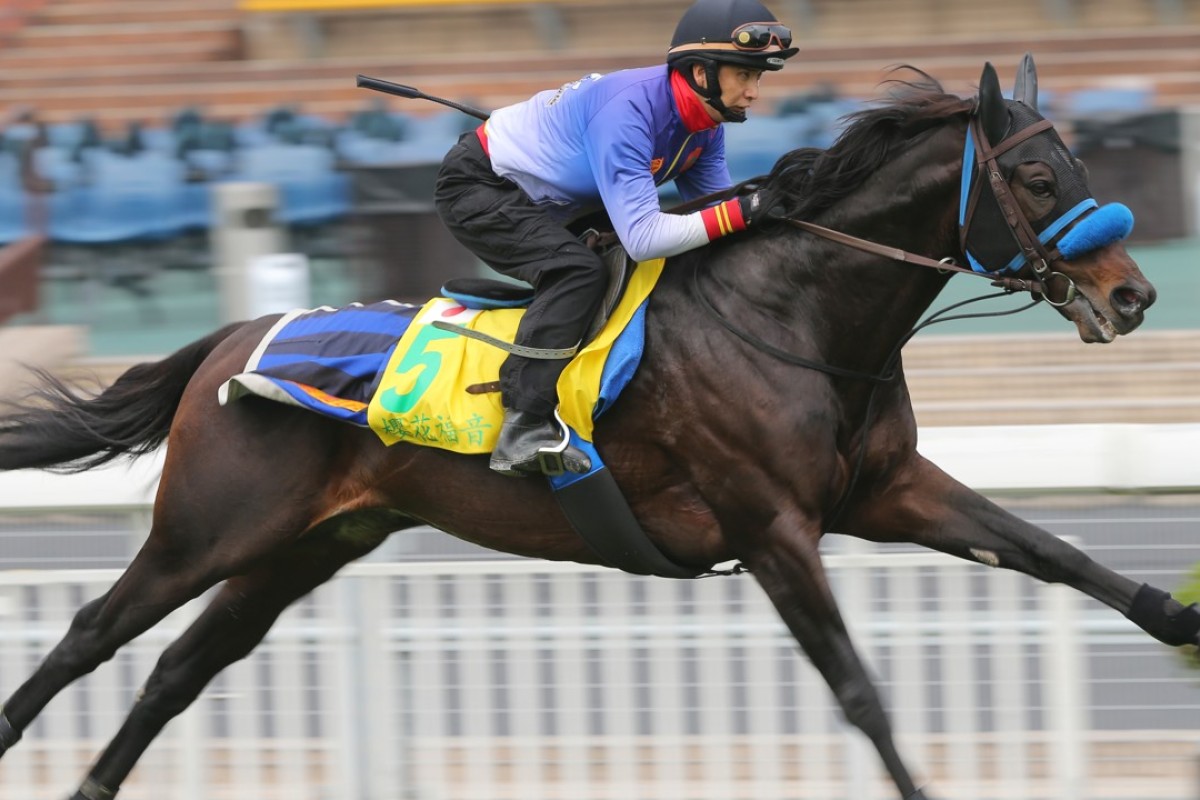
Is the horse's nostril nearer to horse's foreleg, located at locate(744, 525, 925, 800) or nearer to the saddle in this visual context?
horse's foreleg, located at locate(744, 525, 925, 800)

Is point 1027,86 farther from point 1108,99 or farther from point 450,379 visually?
point 1108,99

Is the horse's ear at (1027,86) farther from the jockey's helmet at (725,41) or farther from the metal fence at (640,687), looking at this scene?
the metal fence at (640,687)

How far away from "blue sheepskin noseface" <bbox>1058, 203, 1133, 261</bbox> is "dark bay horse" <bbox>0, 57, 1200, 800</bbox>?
2 centimetres

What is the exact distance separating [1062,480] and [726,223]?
1300mm

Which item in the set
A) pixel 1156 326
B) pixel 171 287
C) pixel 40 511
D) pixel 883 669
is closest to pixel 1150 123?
pixel 1156 326

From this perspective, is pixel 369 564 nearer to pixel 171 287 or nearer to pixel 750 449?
pixel 750 449

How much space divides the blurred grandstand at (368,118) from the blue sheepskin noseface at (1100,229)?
3.56 m

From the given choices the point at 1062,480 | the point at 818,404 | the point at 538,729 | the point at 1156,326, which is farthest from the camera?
the point at 1156,326

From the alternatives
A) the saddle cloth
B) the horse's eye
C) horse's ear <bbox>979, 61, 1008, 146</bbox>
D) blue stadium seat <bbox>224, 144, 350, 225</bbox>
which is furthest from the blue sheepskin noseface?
blue stadium seat <bbox>224, 144, 350, 225</bbox>

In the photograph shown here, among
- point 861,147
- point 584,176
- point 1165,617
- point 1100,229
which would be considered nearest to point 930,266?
point 861,147

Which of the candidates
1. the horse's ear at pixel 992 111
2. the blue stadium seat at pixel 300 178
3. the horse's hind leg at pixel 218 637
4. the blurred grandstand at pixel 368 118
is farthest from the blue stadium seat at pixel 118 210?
the horse's ear at pixel 992 111

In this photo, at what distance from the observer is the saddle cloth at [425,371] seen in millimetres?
4676

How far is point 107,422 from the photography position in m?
5.59

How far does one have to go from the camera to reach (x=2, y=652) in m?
5.65
